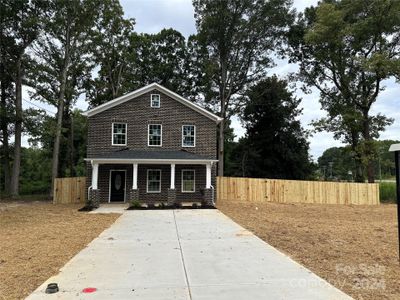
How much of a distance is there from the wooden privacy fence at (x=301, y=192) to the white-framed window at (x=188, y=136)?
4678mm

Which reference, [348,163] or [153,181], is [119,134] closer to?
[153,181]

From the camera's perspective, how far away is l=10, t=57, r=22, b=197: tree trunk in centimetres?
2680

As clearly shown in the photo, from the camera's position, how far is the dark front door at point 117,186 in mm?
20828

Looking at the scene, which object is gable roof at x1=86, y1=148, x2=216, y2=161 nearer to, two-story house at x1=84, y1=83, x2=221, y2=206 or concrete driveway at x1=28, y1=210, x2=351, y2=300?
two-story house at x1=84, y1=83, x2=221, y2=206

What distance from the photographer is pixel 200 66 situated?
36.2 metres

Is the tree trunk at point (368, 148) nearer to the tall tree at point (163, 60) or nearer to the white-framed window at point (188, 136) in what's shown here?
the white-framed window at point (188, 136)

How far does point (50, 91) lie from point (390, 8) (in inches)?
1114

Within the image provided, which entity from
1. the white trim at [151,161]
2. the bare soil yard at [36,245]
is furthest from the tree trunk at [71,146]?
the bare soil yard at [36,245]

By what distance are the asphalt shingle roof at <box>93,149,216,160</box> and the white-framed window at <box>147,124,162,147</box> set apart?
1.87ft

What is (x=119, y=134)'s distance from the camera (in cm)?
2109

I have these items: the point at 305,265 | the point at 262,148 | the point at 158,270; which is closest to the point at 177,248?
the point at 158,270

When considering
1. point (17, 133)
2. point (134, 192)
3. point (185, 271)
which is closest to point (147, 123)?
point (134, 192)

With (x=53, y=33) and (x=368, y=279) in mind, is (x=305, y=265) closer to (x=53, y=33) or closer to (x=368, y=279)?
(x=368, y=279)

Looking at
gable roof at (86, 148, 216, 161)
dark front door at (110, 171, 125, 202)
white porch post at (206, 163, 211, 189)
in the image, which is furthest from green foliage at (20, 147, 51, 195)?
white porch post at (206, 163, 211, 189)
